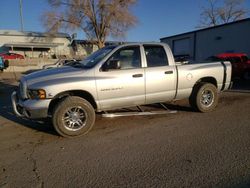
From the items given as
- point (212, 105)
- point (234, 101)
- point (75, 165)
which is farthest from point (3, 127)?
point (234, 101)

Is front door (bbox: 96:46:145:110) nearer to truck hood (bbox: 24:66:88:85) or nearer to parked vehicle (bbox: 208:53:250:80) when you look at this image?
truck hood (bbox: 24:66:88:85)

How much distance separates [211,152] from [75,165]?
7.26ft

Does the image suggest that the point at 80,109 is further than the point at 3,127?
No

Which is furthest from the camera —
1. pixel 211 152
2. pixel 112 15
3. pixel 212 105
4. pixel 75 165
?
pixel 112 15

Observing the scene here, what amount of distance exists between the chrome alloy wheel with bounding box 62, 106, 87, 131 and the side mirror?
1013mm

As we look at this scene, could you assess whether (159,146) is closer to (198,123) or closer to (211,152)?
(211,152)

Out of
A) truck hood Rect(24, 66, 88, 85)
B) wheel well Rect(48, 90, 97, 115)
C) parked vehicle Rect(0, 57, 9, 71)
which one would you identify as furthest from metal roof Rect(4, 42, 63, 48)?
wheel well Rect(48, 90, 97, 115)

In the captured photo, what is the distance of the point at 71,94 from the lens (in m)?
4.97

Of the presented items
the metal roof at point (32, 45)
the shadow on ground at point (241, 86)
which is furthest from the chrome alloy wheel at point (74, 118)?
the metal roof at point (32, 45)

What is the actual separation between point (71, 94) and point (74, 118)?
517mm

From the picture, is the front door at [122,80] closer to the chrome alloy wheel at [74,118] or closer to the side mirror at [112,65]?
the side mirror at [112,65]

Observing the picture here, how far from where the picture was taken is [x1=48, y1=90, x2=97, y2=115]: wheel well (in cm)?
480

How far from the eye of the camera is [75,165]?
11.8 ft

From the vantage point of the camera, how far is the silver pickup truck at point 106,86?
466cm
